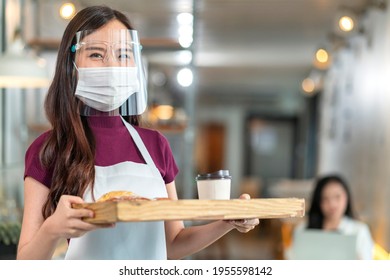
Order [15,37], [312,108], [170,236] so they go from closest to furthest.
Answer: [170,236]
[15,37]
[312,108]

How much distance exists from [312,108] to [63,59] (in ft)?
35.5

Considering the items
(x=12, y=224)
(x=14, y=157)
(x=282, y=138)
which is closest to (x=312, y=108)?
(x=282, y=138)

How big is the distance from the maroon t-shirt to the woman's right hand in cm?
12

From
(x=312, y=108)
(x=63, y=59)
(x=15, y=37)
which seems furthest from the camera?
(x=312, y=108)

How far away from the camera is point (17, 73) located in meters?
2.97

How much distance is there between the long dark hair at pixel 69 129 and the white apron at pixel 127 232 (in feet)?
0.10

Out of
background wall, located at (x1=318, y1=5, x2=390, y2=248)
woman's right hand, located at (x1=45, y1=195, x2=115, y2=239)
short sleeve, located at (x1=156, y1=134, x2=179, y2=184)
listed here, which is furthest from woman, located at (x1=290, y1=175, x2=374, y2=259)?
woman's right hand, located at (x1=45, y1=195, x2=115, y2=239)

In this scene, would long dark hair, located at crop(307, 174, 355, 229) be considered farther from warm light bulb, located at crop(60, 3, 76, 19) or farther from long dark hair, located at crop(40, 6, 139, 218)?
long dark hair, located at crop(40, 6, 139, 218)

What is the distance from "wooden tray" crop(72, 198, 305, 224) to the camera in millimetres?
927

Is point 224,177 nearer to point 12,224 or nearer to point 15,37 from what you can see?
point 12,224

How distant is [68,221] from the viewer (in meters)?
0.97

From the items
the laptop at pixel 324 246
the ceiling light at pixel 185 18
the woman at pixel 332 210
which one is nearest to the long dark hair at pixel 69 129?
the laptop at pixel 324 246

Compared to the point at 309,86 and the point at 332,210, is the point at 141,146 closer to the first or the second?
the point at 332,210

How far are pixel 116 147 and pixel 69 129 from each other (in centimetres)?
8
